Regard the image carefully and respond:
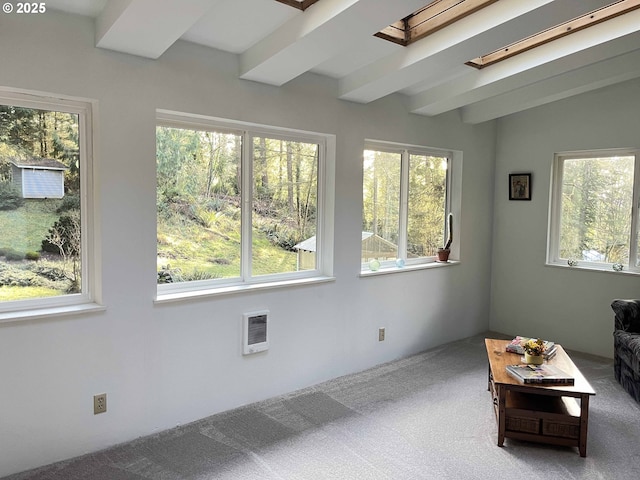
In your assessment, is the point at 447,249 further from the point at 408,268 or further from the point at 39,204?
the point at 39,204

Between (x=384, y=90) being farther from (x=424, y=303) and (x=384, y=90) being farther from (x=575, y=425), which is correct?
(x=575, y=425)

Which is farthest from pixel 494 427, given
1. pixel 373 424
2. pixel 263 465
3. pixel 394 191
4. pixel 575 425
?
pixel 394 191

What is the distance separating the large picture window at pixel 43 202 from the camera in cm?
235

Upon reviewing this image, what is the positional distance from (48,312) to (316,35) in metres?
2.02

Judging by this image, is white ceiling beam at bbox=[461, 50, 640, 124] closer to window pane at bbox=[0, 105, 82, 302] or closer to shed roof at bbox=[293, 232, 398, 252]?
shed roof at bbox=[293, 232, 398, 252]

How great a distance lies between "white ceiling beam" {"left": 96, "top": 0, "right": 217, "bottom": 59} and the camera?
2.09 m

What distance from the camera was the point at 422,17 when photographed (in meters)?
2.85

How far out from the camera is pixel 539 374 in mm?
2713

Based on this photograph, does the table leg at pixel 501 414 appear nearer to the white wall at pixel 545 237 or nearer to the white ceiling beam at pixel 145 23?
the white wall at pixel 545 237

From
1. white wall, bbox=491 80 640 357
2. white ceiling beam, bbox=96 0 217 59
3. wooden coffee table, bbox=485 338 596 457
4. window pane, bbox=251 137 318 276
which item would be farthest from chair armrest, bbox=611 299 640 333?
white ceiling beam, bbox=96 0 217 59

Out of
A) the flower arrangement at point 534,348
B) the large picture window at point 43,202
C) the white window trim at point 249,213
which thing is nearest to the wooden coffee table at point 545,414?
the flower arrangement at point 534,348

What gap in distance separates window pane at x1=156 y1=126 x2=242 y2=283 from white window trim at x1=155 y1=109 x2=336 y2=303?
0.05 meters

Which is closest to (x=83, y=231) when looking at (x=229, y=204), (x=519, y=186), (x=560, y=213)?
(x=229, y=204)

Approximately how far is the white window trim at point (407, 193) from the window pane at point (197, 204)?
123 cm
